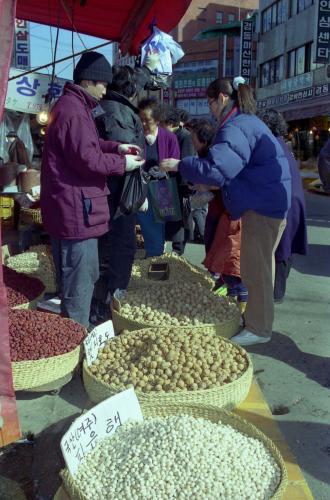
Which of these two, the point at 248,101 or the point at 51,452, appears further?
the point at 248,101

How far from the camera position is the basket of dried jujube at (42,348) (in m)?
2.64

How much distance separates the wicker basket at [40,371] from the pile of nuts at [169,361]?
0.18 m

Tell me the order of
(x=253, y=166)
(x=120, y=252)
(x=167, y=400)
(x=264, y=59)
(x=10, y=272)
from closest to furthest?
(x=167, y=400) < (x=253, y=166) < (x=120, y=252) < (x=10, y=272) < (x=264, y=59)

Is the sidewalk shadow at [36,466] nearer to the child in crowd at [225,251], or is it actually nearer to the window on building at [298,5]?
the child in crowd at [225,251]

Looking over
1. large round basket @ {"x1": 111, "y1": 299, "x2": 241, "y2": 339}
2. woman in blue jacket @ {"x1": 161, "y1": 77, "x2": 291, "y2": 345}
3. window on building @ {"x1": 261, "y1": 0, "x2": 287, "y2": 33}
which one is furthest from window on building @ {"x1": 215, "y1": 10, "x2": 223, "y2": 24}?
large round basket @ {"x1": 111, "y1": 299, "x2": 241, "y2": 339}

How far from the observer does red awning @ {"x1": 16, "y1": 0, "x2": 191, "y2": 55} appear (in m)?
4.48

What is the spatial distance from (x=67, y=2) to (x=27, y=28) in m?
12.2

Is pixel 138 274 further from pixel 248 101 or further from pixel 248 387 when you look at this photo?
pixel 248 387

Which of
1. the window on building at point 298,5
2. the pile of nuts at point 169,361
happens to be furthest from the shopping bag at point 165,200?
the window on building at point 298,5

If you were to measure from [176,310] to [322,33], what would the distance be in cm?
2166

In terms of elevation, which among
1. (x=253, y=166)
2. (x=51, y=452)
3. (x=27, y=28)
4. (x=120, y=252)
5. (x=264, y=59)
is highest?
(x=264, y=59)

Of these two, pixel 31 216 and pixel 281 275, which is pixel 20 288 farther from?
pixel 31 216

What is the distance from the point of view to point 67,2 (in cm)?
482

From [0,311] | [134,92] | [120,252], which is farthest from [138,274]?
[0,311]
